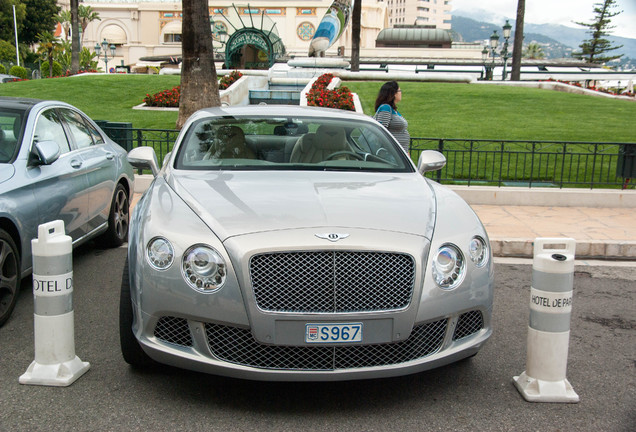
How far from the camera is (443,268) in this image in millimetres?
3426

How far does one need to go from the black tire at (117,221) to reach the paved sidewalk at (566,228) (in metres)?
4.21

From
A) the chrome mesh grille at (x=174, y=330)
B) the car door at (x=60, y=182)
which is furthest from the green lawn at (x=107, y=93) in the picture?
the chrome mesh grille at (x=174, y=330)

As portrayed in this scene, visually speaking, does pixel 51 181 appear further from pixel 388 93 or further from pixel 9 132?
pixel 388 93

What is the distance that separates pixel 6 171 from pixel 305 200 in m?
2.57

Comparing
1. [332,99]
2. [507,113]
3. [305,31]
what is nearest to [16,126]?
[332,99]

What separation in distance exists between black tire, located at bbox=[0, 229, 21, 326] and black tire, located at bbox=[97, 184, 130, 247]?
2.19 metres

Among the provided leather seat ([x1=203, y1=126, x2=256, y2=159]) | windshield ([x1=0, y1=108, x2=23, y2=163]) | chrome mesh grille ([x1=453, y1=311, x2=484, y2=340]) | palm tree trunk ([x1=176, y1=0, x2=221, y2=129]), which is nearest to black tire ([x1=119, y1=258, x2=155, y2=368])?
leather seat ([x1=203, y1=126, x2=256, y2=159])

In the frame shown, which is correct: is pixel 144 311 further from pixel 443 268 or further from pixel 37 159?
pixel 37 159

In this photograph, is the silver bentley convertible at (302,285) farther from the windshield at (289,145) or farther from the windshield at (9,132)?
the windshield at (9,132)

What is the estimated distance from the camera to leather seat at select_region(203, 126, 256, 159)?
472 centimetres

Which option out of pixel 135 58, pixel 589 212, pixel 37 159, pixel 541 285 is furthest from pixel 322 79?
pixel 135 58

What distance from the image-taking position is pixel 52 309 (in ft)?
11.9

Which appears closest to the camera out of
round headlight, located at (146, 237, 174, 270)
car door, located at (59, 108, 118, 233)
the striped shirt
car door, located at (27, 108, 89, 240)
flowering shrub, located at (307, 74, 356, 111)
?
round headlight, located at (146, 237, 174, 270)

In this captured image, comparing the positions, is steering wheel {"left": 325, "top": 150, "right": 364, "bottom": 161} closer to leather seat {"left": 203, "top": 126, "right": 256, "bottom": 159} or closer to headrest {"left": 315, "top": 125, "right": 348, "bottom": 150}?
headrest {"left": 315, "top": 125, "right": 348, "bottom": 150}
